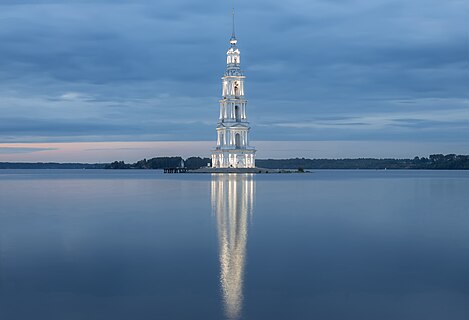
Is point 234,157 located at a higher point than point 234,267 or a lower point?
higher

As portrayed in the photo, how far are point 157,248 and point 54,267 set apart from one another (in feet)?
14.6

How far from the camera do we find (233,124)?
130500mm

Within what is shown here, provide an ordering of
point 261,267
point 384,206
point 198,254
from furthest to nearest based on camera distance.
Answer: point 384,206, point 198,254, point 261,267

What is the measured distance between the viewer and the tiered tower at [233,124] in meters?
130

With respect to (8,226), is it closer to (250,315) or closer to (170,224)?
(170,224)

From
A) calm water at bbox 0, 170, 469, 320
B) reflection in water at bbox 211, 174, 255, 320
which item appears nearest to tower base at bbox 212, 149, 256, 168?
reflection in water at bbox 211, 174, 255, 320

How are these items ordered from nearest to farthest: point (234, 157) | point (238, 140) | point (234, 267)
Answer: point (234, 267)
point (234, 157)
point (238, 140)

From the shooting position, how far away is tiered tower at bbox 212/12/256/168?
12988cm

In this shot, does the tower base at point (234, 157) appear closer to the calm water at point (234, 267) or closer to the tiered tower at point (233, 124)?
the tiered tower at point (233, 124)

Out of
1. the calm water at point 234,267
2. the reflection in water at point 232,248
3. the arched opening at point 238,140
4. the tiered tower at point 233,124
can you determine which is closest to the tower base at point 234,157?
the tiered tower at point 233,124

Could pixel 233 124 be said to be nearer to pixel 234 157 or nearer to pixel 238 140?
pixel 238 140

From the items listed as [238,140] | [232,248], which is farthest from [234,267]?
[238,140]

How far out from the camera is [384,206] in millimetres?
40312

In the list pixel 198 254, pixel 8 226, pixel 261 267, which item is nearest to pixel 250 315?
pixel 261 267
